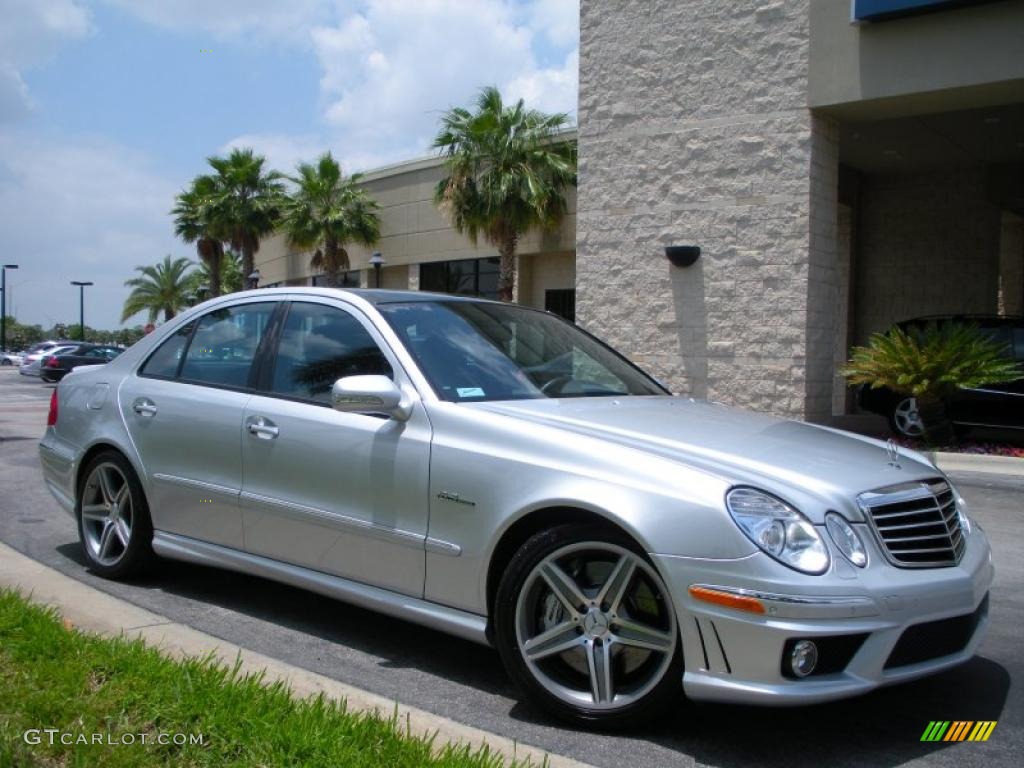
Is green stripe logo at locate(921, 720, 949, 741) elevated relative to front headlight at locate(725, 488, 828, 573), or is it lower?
lower

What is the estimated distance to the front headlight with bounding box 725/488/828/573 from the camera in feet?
10.1

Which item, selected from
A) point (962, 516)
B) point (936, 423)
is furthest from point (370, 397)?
point (936, 423)

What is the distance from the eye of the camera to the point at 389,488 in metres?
3.94

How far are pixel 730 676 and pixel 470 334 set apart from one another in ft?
6.57

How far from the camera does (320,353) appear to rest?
4.57 meters

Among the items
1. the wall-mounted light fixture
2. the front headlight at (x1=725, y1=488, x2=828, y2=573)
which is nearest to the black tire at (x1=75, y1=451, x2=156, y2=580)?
the front headlight at (x1=725, y1=488, x2=828, y2=573)

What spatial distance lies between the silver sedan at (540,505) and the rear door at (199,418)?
0.01m

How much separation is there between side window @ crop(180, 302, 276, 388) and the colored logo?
3.30 metres

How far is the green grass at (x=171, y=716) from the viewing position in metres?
2.85

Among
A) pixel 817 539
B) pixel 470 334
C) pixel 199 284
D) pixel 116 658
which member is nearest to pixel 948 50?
pixel 470 334

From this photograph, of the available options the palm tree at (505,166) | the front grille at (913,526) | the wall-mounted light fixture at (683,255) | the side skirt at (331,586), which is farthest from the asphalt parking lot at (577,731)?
the palm tree at (505,166)

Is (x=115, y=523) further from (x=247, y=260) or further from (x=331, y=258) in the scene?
(x=247, y=260)

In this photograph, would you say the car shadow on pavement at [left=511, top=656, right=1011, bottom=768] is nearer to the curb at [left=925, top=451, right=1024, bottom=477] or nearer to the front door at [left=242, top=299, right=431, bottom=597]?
the front door at [left=242, top=299, right=431, bottom=597]

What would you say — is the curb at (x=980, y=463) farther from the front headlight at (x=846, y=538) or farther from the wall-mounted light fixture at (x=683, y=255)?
the front headlight at (x=846, y=538)
